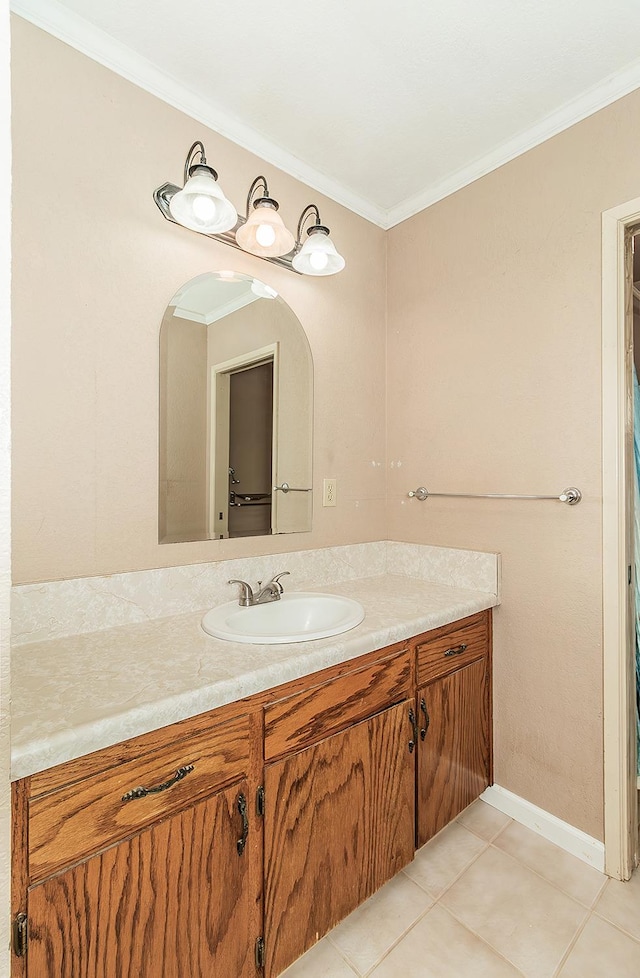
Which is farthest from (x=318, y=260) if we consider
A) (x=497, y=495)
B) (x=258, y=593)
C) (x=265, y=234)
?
(x=258, y=593)

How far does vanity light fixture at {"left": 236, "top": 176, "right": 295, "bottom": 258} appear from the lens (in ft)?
5.05

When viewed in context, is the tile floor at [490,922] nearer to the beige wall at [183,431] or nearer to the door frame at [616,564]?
the door frame at [616,564]

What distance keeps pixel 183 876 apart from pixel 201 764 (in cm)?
21

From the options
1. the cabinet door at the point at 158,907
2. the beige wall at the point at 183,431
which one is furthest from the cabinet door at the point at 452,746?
the beige wall at the point at 183,431

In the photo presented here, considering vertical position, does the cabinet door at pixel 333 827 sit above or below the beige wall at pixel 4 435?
below

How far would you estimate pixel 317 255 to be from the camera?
66.3 inches

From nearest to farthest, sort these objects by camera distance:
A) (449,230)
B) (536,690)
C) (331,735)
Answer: (331,735) < (536,690) < (449,230)

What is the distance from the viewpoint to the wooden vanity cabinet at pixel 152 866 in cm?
80

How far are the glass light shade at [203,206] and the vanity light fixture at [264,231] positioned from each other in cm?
11

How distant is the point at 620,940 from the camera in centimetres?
128

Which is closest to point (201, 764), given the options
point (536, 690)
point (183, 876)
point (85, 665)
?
point (183, 876)

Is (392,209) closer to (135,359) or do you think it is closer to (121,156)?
(121,156)

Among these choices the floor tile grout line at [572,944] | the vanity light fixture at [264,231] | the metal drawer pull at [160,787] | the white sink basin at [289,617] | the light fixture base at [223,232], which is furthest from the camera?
the vanity light fixture at [264,231]

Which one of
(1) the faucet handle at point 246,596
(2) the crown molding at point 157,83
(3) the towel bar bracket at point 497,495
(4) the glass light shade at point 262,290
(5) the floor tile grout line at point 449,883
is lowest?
(5) the floor tile grout line at point 449,883
